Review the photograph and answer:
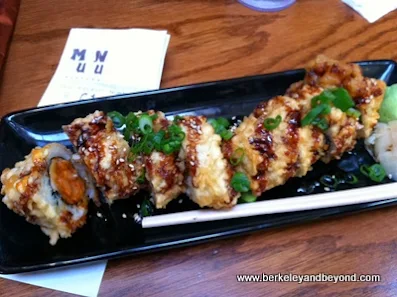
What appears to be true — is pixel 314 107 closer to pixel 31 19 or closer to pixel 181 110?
pixel 181 110

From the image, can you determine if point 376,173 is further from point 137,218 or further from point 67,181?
point 67,181

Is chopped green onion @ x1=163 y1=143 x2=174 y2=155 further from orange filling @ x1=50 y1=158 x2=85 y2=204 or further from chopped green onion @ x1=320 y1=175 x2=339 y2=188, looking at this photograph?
chopped green onion @ x1=320 y1=175 x2=339 y2=188

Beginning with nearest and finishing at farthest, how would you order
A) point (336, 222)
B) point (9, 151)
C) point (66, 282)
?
point (66, 282)
point (336, 222)
point (9, 151)

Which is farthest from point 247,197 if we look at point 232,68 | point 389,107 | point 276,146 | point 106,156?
point 232,68

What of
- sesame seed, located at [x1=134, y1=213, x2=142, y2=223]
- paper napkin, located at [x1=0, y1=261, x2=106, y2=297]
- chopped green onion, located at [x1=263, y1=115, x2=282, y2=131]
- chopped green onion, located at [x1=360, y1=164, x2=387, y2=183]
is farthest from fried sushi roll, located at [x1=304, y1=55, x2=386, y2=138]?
paper napkin, located at [x1=0, y1=261, x2=106, y2=297]

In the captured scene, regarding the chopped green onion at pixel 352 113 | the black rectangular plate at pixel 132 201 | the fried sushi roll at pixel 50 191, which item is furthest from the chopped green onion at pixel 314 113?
the fried sushi roll at pixel 50 191

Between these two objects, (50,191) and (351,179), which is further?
(351,179)

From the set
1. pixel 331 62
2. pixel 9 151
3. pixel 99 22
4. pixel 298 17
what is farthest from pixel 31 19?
pixel 331 62

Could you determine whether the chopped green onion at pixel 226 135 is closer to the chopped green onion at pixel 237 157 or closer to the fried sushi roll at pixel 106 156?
the chopped green onion at pixel 237 157
